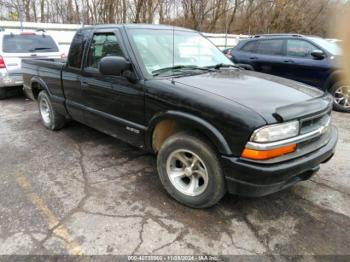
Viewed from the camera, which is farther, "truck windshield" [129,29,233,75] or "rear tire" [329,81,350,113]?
"rear tire" [329,81,350,113]

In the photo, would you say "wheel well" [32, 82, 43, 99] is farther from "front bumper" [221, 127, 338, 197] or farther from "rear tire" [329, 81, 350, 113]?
"rear tire" [329, 81, 350, 113]

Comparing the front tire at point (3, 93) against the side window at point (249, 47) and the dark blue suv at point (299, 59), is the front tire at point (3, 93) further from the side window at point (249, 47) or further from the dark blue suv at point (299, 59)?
the side window at point (249, 47)

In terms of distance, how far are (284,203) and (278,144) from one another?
101cm

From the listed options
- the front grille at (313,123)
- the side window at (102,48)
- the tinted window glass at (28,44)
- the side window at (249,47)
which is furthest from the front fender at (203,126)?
the tinted window glass at (28,44)

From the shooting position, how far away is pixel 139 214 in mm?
2898

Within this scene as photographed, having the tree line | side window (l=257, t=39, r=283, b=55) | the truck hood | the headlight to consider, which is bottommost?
the headlight

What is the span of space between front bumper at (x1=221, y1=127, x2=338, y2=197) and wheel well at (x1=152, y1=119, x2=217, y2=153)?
458mm

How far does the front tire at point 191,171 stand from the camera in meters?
2.65

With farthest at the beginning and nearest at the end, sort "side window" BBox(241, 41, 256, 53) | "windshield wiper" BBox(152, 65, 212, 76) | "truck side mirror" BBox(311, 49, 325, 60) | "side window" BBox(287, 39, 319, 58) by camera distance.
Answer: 1. "side window" BBox(241, 41, 256, 53)
2. "side window" BBox(287, 39, 319, 58)
3. "truck side mirror" BBox(311, 49, 325, 60)
4. "windshield wiper" BBox(152, 65, 212, 76)

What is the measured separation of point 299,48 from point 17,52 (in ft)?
23.1

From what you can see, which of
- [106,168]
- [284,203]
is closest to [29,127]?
[106,168]

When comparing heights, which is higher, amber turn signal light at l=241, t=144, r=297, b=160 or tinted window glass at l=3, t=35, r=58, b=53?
tinted window glass at l=3, t=35, r=58, b=53

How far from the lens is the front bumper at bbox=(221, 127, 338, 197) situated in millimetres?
2387

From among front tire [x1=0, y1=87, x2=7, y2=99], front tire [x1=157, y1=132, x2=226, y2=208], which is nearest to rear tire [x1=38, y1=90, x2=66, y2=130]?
front tire [x1=157, y1=132, x2=226, y2=208]
